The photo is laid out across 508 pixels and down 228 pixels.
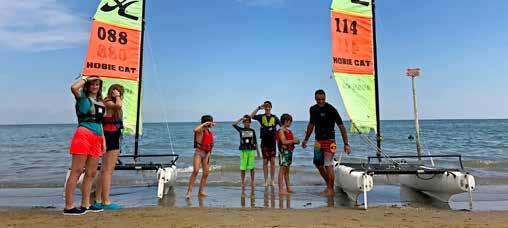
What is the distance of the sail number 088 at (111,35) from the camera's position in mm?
8633

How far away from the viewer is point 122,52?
350 inches

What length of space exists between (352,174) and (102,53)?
17.5 feet

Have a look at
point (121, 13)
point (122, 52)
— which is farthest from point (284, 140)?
point (121, 13)

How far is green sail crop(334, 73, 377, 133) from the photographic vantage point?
8492 millimetres

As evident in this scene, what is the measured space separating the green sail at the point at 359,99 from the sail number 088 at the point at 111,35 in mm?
4316

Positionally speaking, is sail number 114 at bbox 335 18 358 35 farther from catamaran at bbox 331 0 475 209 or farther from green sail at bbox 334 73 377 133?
green sail at bbox 334 73 377 133

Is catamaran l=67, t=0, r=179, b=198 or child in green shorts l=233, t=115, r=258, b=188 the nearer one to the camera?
child in green shorts l=233, t=115, r=258, b=188

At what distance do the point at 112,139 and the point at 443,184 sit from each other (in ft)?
16.0

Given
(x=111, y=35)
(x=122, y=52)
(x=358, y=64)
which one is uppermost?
(x=111, y=35)

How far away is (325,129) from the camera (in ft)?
22.7

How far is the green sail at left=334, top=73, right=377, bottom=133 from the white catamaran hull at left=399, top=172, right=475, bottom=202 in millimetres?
1331

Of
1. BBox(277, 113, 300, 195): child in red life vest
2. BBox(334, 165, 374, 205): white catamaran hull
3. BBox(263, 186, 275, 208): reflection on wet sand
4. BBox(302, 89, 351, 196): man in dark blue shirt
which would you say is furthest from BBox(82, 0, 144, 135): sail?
BBox(334, 165, 374, 205): white catamaran hull

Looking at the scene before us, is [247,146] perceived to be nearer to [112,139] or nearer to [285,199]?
[285,199]

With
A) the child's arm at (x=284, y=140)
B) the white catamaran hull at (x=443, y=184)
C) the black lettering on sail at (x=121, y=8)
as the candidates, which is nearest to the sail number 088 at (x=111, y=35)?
the black lettering on sail at (x=121, y=8)
